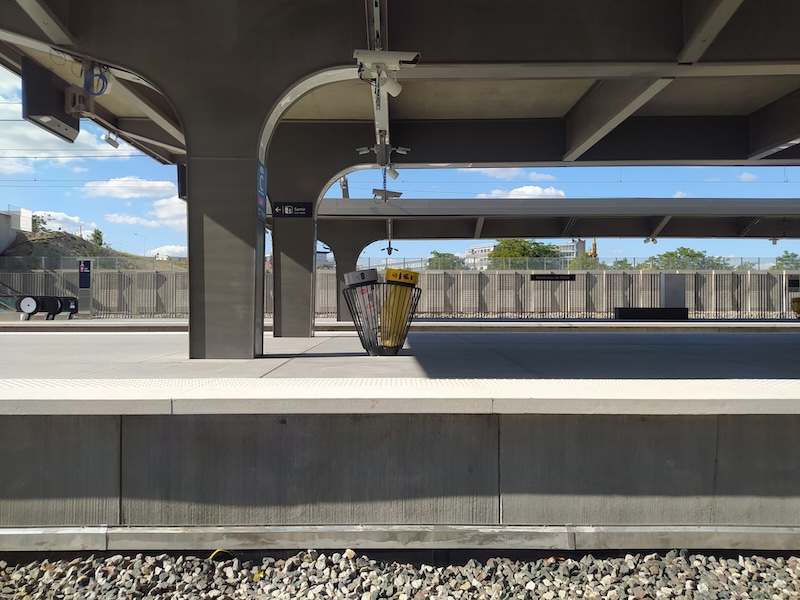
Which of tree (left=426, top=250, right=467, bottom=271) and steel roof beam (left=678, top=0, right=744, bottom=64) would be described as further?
tree (left=426, top=250, right=467, bottom=271)

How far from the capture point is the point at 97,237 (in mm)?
93250

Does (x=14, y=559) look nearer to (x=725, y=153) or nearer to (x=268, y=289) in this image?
(x=725, y=153)

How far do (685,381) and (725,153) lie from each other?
9978 mm

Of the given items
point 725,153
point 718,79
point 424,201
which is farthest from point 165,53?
point 424,201

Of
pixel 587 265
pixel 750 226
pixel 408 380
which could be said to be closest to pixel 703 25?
pixel 408 380

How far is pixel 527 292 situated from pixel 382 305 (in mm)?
29703

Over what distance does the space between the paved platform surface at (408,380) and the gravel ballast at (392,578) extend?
3.65 feet

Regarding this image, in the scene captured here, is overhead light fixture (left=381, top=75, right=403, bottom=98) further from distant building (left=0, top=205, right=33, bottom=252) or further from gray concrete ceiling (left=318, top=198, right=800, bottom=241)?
distant building (left=0, top=205, right=33, bottom=252)

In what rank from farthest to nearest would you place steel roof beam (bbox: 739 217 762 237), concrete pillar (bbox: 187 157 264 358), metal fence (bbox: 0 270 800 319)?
metal fence (bbox: 0 270 800 319), steel roof beam (bbox: 739 217 762 237), concrete pillar (bbox: 187 157 264 358)

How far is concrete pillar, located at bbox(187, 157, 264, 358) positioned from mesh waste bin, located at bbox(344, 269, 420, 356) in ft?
5.45

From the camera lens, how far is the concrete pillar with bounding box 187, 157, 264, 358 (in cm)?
820

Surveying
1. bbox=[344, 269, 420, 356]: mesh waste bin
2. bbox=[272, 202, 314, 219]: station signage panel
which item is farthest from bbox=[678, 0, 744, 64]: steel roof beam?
bbox=[272, 202, 314, 219]: station signage panel

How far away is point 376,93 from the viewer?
858cm

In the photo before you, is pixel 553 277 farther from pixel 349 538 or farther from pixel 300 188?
pixel 349 538
